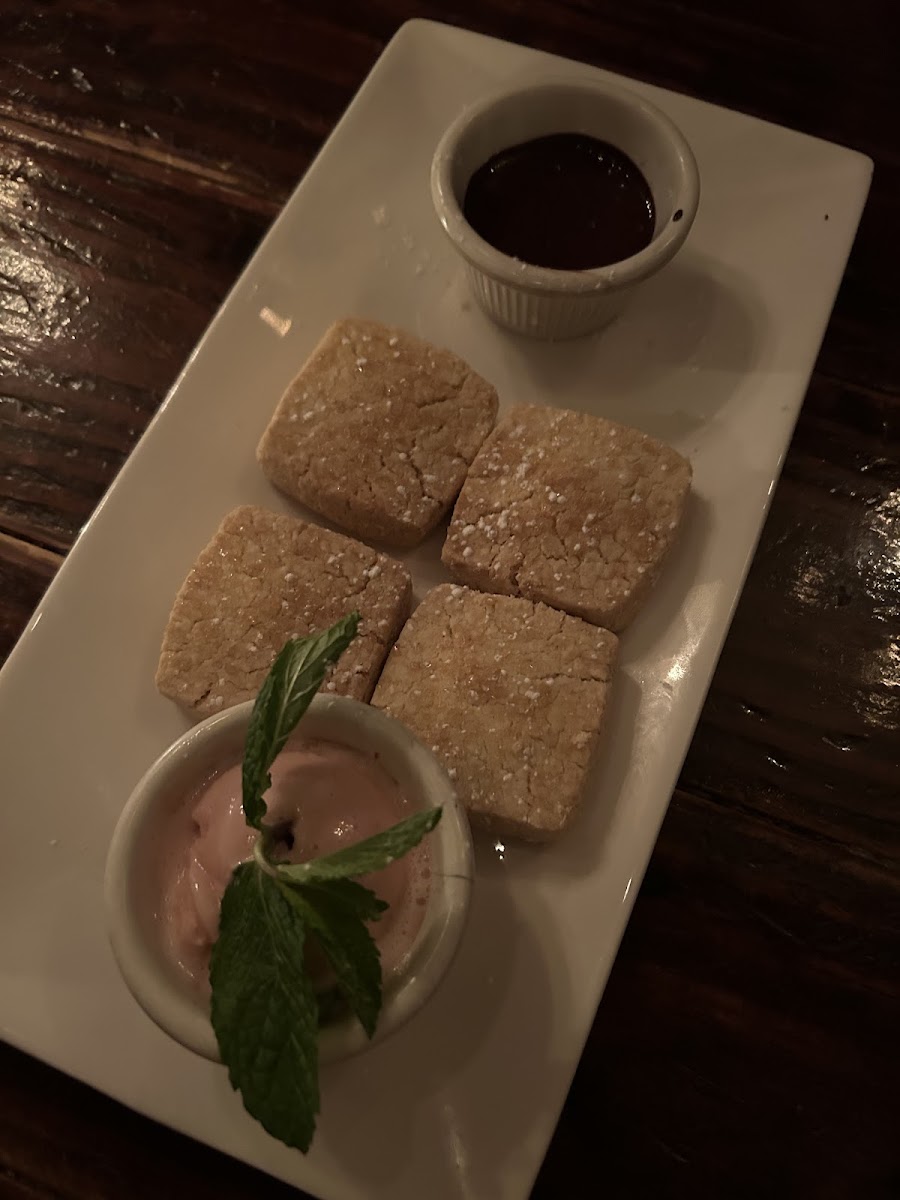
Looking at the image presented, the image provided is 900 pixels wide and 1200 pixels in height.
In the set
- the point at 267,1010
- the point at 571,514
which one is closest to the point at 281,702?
the point at 267,1010

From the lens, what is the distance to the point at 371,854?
3.18 ft

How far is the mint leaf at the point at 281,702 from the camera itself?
1034 millimetres

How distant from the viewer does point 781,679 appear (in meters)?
1.54

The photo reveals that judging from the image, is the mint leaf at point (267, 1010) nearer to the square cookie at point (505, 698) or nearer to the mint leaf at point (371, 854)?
the mint leaf at point (371, 854)

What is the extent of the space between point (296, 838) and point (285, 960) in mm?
166

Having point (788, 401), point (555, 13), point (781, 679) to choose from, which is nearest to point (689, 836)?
point (781, 679)

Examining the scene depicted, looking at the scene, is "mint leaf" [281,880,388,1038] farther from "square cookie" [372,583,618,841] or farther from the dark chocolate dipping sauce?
the dark chocolate dipping sauce

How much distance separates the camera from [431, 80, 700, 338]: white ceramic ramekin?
144 centimetres

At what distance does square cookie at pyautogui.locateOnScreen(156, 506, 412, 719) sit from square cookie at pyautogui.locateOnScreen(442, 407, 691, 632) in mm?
142

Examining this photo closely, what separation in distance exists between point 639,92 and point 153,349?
38.6 inches

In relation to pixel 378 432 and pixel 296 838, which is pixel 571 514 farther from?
pixel 296 838

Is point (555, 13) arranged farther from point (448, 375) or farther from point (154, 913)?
point (154, 913)

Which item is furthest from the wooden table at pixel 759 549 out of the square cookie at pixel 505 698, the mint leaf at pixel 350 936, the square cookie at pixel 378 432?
the mint leaf at pixel 350 936

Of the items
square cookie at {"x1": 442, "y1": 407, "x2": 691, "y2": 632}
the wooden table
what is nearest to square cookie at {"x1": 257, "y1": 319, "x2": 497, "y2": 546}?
square cookie at {"x1": 442, "y1": 407, "x2": 691, "y2": 632}
